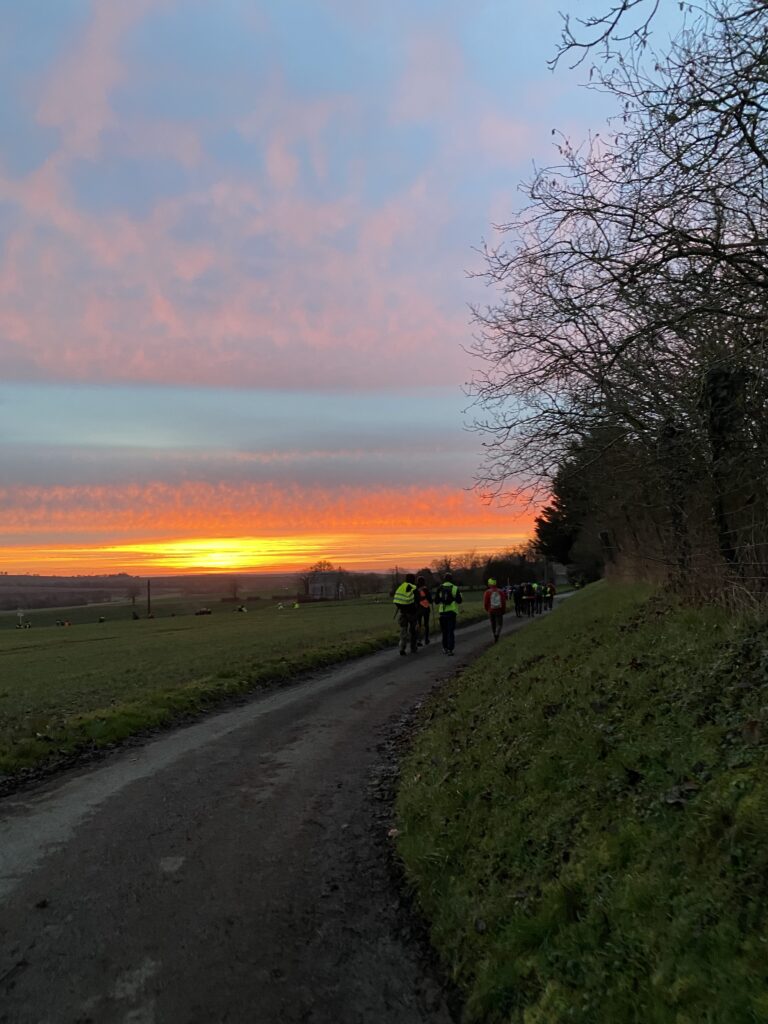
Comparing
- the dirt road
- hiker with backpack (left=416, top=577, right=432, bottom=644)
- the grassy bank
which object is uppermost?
hiker with backpack (left=416, top=577, right=432, bottom=644)

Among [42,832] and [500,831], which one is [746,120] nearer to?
[500,831]

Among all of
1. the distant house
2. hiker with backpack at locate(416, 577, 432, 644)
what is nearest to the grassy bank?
hiker with backpack at locate(416, 577, 432, 644)

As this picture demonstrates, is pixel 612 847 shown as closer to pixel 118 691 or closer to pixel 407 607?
pixel 118 691

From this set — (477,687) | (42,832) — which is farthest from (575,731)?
(477,687)

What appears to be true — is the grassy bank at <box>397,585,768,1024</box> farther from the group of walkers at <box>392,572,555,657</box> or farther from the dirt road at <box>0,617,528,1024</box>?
the group of walkers at <box>392,572,555,657</box>

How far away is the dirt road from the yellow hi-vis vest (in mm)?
9936

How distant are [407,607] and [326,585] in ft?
429

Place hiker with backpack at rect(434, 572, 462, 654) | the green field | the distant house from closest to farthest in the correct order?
1. the green field
2. hiker with backpack at rect(434, 572, 462, 654)
3. the distant house

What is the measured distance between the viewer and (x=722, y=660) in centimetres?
661

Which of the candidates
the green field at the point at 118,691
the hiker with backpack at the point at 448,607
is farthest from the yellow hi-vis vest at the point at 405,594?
the green field at the point at 118,691

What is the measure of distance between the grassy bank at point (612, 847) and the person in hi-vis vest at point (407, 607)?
1092 centimetres

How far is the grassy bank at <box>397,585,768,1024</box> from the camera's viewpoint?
9.93 feet

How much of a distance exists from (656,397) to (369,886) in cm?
897

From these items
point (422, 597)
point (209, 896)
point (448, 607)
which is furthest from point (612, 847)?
point (422, 597)
